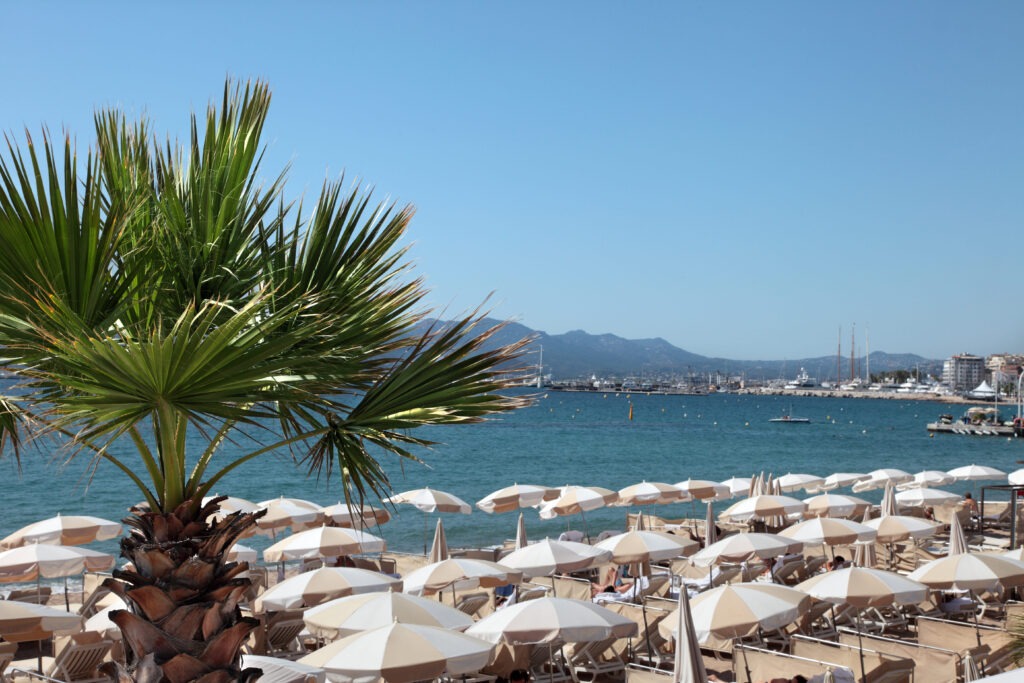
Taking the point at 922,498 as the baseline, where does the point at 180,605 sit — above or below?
above

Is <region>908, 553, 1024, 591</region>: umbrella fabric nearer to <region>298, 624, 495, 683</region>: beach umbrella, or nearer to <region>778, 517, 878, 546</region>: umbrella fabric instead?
<region>778, 517, 878, 546</region>: umbrella fabric

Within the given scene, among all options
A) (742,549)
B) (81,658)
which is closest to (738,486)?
(742,549)

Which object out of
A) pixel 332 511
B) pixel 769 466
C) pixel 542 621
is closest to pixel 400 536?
pixel 332 511

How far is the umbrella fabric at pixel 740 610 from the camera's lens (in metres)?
8.85

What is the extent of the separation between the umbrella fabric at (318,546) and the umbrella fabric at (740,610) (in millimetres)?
6035

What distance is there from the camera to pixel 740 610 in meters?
8.98

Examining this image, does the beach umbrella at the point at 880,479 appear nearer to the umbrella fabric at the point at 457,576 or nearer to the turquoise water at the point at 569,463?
the turquoise water at the point at 569,463

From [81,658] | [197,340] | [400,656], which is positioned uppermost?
[197,340]

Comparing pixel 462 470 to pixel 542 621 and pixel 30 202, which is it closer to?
pixel 542 621

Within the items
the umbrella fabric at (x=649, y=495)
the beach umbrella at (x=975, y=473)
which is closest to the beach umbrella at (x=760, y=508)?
the umbrella fabric at (x=649, y=495)

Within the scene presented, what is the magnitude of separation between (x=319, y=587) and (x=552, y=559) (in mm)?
3288

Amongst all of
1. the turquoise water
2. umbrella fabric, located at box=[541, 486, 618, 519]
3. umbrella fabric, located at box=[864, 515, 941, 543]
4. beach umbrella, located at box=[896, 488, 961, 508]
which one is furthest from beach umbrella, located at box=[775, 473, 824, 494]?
umbrella fabric, located at box=[864, 515, 941, 543]

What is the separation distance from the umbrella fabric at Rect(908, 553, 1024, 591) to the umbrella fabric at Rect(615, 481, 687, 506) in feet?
30.7

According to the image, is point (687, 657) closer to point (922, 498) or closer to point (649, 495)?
point (649, 495)
